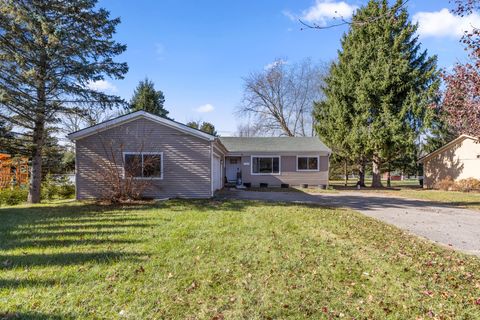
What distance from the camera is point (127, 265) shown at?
459 cm

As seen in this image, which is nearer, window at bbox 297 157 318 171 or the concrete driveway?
the concrete driveway

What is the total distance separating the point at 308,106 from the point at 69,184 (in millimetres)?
27379

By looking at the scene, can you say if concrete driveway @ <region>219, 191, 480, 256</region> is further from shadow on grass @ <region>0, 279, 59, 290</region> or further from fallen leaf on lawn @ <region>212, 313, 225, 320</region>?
shadow on grass @ <region>0, 279, 59, 290</region>

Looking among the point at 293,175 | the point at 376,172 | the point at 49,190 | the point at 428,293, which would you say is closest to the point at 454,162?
the point at 376,172

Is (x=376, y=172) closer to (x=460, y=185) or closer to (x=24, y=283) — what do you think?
(x=460, y=185)

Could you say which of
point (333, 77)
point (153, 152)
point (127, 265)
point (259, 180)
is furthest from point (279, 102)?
point (127, 265)

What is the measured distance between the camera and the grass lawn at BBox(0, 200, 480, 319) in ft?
11.1

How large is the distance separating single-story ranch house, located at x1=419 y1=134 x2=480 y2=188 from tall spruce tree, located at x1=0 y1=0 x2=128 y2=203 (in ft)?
75.0

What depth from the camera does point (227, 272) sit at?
173 inches

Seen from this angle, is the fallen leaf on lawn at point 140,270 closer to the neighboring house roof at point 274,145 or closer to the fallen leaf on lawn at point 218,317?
the fallen leaf on lawn at point 218,317

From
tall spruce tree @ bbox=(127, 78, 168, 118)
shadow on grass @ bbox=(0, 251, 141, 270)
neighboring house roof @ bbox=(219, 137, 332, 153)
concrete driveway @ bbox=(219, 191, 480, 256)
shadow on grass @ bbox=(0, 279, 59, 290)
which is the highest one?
tall spruce tree @ bbox=(127, 78, 168, 118)

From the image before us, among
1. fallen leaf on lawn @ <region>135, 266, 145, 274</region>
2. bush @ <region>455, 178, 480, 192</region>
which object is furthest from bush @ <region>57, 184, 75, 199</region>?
bush @ <region>455, 178, 480, 192</region>

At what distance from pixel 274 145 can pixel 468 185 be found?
Result: 13.6 m

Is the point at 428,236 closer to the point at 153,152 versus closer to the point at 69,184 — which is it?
the point at 153,152
